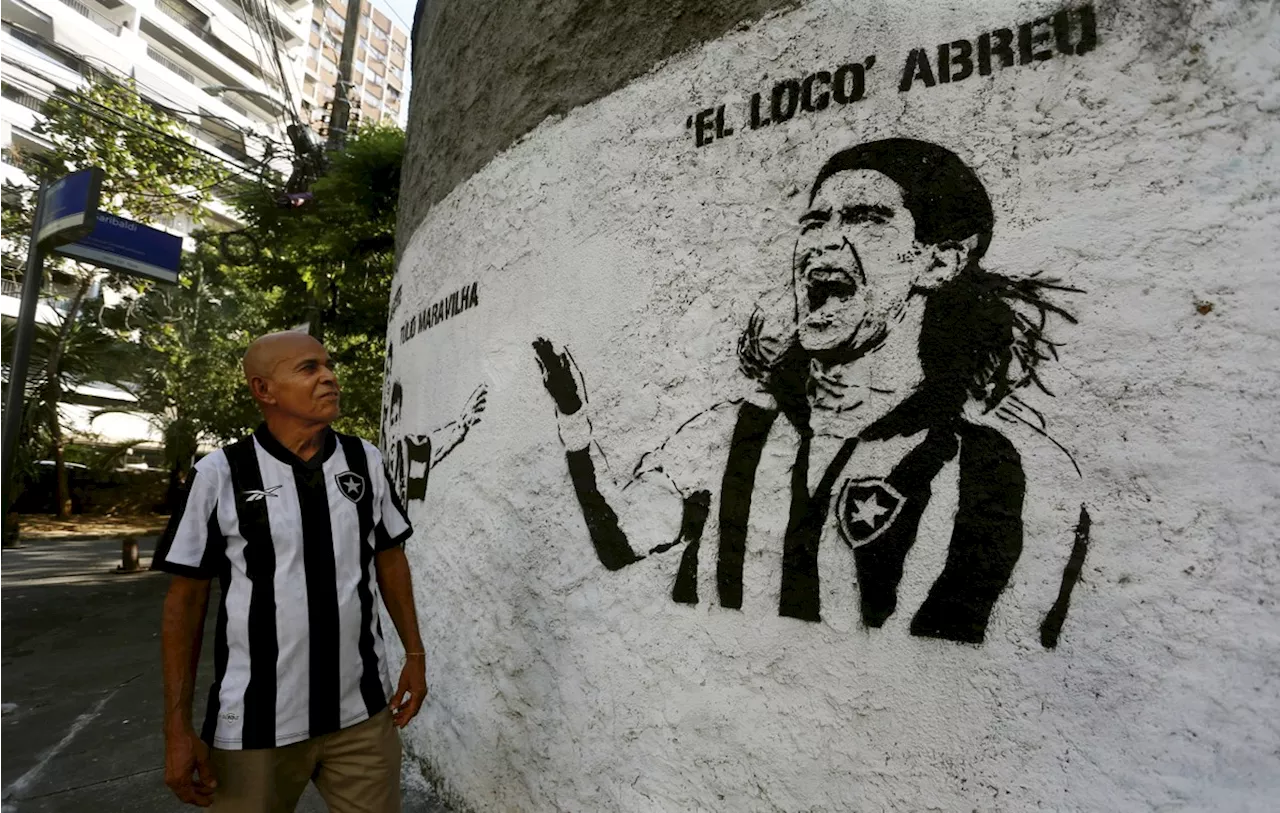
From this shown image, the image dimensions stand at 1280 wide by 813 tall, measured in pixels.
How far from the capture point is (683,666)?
6.52 feet

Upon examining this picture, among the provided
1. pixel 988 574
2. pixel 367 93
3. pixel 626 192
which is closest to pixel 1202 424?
pixel 988 574

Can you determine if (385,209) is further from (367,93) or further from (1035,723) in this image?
(367,93)

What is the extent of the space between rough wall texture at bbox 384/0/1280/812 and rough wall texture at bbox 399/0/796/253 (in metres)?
0.12

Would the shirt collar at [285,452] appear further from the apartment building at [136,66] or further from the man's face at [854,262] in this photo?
the apartment building at [136,66]

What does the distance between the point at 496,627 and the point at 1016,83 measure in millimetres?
2260

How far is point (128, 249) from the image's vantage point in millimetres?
4430

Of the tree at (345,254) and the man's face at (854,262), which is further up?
the tree at (345,254)

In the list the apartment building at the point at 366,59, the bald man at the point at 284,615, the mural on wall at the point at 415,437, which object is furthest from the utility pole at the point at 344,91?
the apartment building at the point at 366,59

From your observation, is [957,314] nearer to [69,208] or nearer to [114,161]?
[69,208]

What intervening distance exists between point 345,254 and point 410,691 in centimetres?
792

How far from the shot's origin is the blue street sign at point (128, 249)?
4.23 metres

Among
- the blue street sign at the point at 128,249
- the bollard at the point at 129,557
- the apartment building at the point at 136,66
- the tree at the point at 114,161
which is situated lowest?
the bollard at the point at 129,557


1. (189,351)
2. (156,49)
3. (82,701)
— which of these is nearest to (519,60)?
(82,701)

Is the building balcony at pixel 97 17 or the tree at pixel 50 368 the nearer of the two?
the tree at pixel 50 368
